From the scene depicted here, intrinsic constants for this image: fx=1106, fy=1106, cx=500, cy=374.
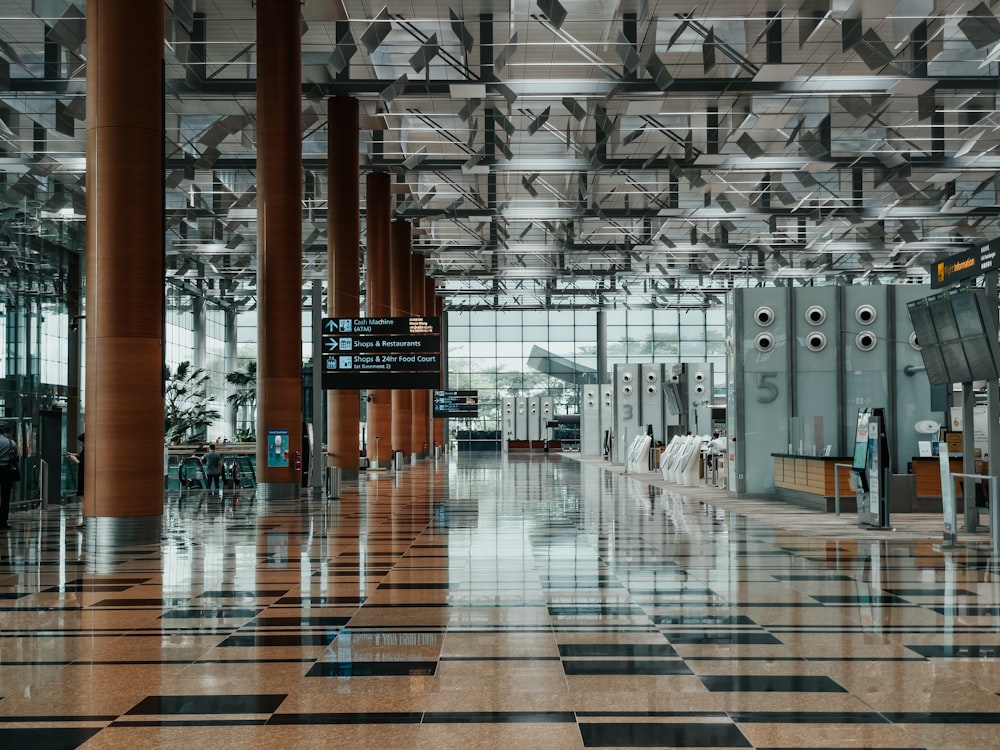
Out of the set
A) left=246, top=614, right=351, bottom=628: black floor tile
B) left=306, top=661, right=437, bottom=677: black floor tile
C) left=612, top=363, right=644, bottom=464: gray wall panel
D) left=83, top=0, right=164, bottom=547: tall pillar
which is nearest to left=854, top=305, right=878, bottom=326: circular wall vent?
left=83, top=0, right=164, bottom=547: tall pillar

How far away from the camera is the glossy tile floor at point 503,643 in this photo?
4.93m

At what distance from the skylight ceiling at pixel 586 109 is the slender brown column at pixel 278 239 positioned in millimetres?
1099

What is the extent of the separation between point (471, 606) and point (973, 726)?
416 centimetres

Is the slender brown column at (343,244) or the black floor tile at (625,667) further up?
the slender brown column at (343,244)

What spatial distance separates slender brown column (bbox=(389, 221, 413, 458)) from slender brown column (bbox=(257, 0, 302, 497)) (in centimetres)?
1814

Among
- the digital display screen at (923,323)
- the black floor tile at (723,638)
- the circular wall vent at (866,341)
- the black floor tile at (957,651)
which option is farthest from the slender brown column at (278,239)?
the black floor tile at (957,651)

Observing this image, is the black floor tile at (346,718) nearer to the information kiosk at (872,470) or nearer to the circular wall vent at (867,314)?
the information kiosk at (872,470)

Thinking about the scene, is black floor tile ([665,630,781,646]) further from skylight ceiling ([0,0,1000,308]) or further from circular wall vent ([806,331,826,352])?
circular wall vent ([806,331,826,352])

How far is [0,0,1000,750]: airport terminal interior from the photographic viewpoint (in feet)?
18.6

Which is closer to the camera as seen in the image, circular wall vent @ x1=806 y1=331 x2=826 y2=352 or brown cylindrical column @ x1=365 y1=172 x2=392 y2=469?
circular wall vent @ x1=806 y1=331 x2=826 y2=352

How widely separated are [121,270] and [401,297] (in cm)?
2873

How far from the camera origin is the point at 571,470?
37938 mm

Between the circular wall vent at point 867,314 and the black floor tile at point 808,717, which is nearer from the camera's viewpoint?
the black floor tile at point 808,717

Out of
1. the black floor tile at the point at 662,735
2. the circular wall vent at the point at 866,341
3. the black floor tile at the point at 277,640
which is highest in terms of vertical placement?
the circular wall vent at the point at 866,341
